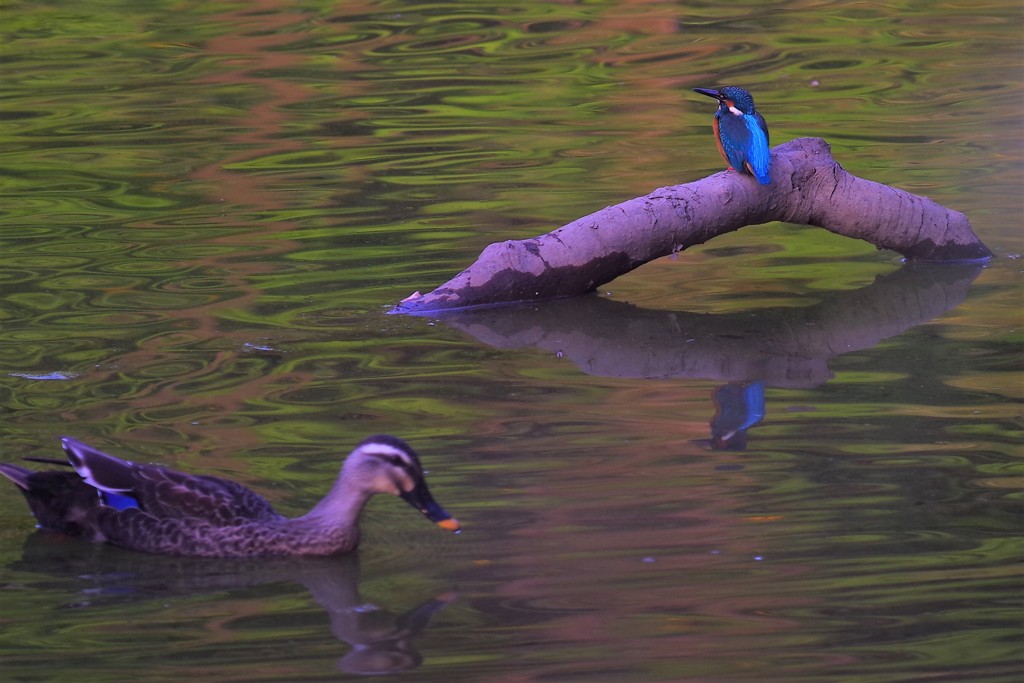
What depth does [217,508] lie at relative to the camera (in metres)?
4.96

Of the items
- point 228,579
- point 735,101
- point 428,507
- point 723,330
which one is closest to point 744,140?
point 735,101

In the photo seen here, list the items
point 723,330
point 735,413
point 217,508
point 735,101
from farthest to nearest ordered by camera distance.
Answer: point 735,101, point 723,330, point 735,413, point 217,508

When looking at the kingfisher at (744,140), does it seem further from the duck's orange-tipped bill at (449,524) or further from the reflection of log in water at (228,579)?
the reflection of log in water at (228,579)

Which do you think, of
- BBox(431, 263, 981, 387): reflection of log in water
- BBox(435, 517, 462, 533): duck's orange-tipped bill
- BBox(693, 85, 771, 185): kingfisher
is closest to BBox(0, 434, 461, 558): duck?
BBox(435, 517, 462, 533): duck's orange-tipped bill

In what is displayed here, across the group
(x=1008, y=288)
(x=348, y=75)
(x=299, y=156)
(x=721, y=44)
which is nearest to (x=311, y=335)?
(x=1008, y=288)

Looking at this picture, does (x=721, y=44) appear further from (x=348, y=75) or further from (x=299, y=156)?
(x=299, y=156)

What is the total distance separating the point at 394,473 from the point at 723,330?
2.90 metres

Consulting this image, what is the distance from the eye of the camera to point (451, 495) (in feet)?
17.7

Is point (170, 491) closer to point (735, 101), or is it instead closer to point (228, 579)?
point (228, 579)

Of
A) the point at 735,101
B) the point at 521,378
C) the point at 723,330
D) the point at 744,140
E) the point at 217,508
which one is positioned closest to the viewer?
the point at 217,508

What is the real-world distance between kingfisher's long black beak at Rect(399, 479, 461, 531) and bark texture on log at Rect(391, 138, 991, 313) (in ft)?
9.62

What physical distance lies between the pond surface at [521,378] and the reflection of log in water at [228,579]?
2cm

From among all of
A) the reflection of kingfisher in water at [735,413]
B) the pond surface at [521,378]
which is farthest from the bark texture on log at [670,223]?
the reflection of kingfisher in water at [735,413]

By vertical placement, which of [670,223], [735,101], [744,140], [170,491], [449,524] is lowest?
[449,524]
